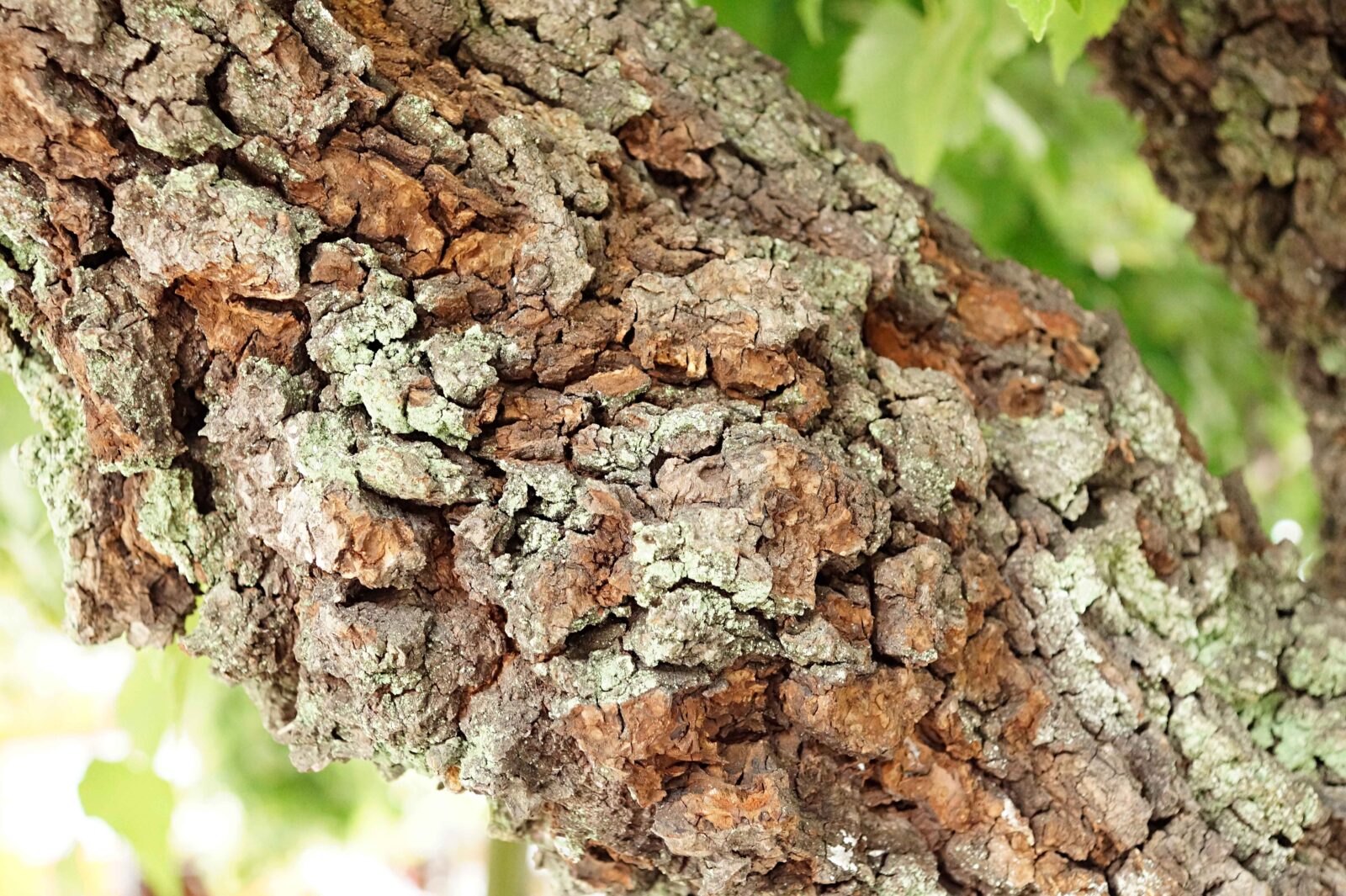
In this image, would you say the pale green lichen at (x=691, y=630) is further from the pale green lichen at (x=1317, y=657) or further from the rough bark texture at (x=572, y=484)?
the pale green lichen at (x=1317, y=657)

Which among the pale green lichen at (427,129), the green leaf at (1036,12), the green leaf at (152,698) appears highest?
the pale green lichen at (427,129)

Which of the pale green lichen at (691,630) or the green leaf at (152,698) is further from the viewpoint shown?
the green leaf at (152,698)

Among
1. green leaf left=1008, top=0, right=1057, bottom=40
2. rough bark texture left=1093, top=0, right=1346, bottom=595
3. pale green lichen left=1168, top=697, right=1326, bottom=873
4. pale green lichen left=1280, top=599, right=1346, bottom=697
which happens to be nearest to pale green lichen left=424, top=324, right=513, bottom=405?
green leaf left=1008, top=0, right=1057, bottom=40

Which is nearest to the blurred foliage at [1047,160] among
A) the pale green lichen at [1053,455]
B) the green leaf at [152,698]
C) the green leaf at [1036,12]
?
the green leaf at [1036,12]

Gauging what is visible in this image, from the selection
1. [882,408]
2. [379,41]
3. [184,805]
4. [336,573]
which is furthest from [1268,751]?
[184,805]

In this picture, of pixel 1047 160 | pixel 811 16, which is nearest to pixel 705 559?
pixel 811 16

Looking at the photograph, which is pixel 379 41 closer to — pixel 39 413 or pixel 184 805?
pixel 39 413

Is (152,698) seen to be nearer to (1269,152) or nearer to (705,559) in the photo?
(705,559)
